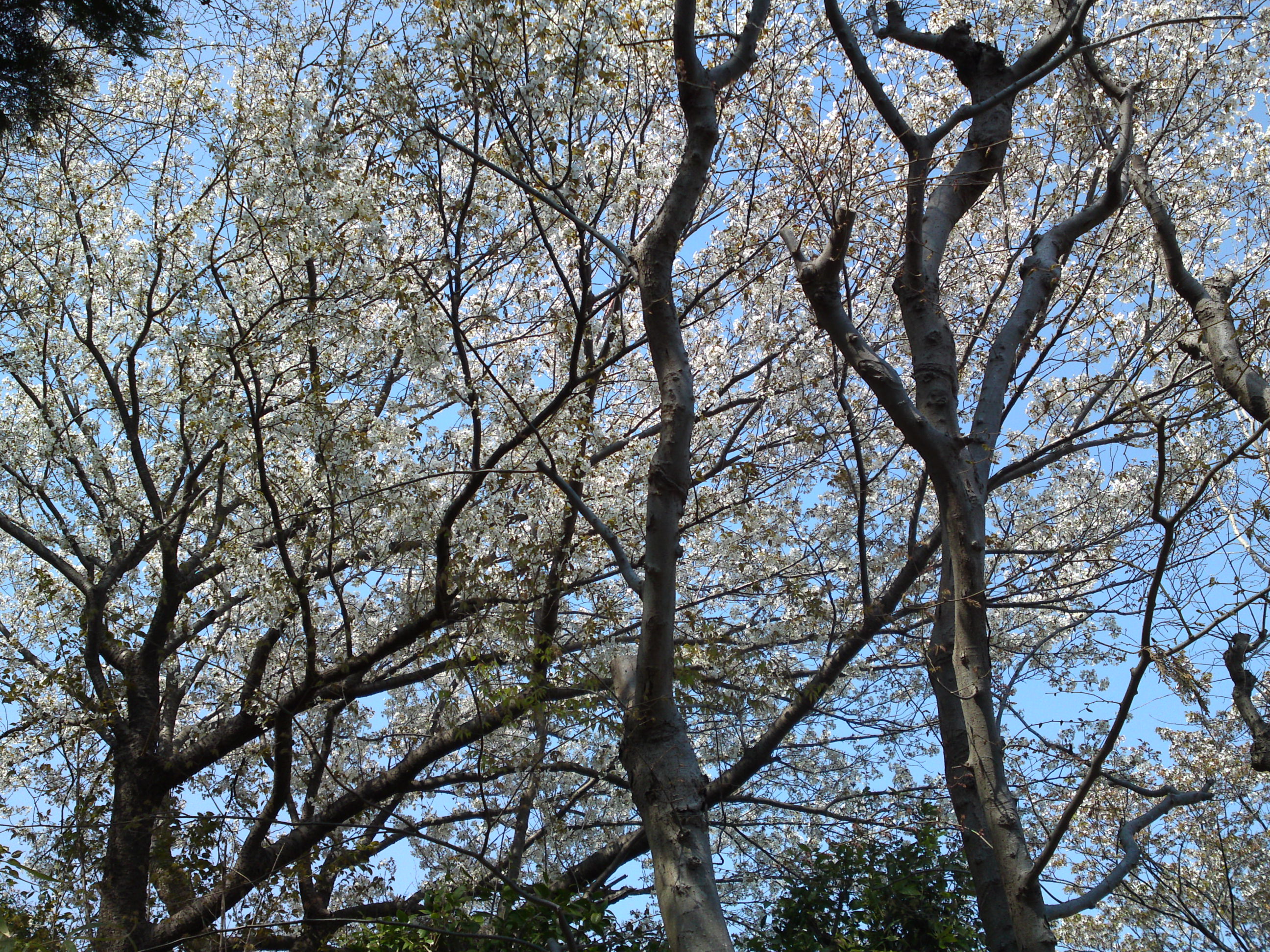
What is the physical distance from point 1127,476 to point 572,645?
4901 mm

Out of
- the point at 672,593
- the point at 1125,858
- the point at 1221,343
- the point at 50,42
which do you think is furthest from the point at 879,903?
the point at 50,42

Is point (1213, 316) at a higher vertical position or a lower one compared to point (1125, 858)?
higher

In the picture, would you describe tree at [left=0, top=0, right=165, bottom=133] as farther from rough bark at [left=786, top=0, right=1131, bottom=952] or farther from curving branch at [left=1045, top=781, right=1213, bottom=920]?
curving branch at [left=1045, top=781, right=1213, bottom=920]

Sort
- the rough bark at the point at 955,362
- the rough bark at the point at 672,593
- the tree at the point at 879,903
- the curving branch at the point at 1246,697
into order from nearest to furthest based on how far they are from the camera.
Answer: the rough bark at the point at 672,593, the rough bark at the point at 955,362, the curving branch at the point at 1246,697, the tree at the point at 879,903

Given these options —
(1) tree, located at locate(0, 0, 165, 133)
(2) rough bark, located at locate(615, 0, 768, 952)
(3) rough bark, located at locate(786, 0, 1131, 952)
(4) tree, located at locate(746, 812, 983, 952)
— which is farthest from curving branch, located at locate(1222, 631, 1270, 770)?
(1) tree, located at locate(0, 0, 165, 133)

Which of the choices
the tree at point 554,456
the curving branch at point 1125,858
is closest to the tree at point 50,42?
the tree at point 554,456

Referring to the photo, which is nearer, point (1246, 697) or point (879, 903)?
point (1246, 697)

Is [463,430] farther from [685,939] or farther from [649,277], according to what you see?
Result: [685,939]

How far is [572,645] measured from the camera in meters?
6.67

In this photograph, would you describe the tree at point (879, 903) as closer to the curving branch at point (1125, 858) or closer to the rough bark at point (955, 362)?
the rough bark at point (955, 362)

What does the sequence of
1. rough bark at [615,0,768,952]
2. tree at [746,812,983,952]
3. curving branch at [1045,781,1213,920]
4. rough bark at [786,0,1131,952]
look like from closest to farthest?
curving branch at [1045,781,1213,920] < rough bark at [615,0,768,952] < rough bark at [786,0,1131,952] < tree at [746,812,983,952]

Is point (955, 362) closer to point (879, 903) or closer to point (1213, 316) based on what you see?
point (1213, 316)

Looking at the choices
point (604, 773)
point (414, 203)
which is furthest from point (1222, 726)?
point (414, 203)

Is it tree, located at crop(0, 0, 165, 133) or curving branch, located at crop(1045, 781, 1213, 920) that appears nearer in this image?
curving branch, located at crop(1045, 781, 1213, 920)
